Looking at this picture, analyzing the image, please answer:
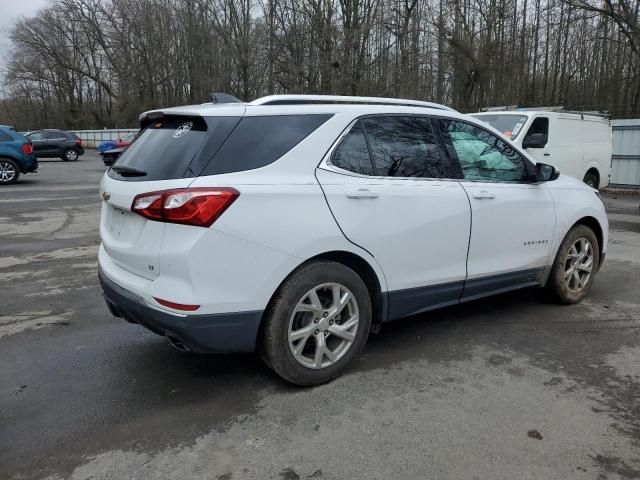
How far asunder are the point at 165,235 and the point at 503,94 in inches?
1057

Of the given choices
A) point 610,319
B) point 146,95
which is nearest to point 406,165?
point 610,319

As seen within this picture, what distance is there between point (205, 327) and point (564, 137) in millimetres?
10245

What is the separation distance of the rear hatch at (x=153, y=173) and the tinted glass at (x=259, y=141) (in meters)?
0.06

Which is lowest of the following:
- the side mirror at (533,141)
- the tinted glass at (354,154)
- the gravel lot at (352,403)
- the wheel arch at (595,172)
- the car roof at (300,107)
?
the gravel lot at (352,403)

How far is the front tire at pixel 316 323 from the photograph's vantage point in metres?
3.18

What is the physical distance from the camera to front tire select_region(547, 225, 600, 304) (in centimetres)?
486

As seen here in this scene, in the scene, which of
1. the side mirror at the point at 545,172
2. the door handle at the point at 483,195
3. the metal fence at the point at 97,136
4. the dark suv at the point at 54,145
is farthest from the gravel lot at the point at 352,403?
the metal fence at the point at 97,136

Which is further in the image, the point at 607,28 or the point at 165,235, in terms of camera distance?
the point at 607,28

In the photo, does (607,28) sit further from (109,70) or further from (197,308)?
(109,70)

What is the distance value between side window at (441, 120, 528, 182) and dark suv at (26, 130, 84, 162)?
1211 inches

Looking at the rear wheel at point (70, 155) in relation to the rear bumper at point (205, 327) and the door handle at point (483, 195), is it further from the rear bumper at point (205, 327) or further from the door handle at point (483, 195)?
the door handle at point (483, 195)

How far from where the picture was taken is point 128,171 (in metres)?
3.40

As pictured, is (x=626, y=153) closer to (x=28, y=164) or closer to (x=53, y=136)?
(x=28, y=164)

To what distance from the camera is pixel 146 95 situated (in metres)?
50.2
